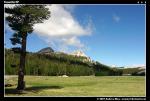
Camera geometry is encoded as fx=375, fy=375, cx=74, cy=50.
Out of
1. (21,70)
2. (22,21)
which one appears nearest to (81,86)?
(21,70)

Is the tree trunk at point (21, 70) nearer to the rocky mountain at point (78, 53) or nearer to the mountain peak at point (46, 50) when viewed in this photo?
the mountain peak at point (46, 50)

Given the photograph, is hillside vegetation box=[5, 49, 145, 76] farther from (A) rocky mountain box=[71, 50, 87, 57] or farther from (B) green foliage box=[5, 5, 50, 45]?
(B) green foliage box=[5, 5, 50, 45]

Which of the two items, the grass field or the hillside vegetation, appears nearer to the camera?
the grass field

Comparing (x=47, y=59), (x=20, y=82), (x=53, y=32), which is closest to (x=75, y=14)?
(x=53, y=32)

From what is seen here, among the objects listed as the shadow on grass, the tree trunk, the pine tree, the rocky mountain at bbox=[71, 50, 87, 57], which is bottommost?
the shadow on grass

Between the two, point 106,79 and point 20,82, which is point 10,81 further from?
point 106,79

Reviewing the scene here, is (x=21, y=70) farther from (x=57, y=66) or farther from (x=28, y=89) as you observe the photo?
(x=57, y=66)

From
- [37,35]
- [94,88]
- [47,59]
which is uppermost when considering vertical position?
[37,35]

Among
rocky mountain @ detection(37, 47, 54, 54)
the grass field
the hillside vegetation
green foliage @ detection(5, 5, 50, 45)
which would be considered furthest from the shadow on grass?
green foliage @ detection(5, 5, 50, 45)
